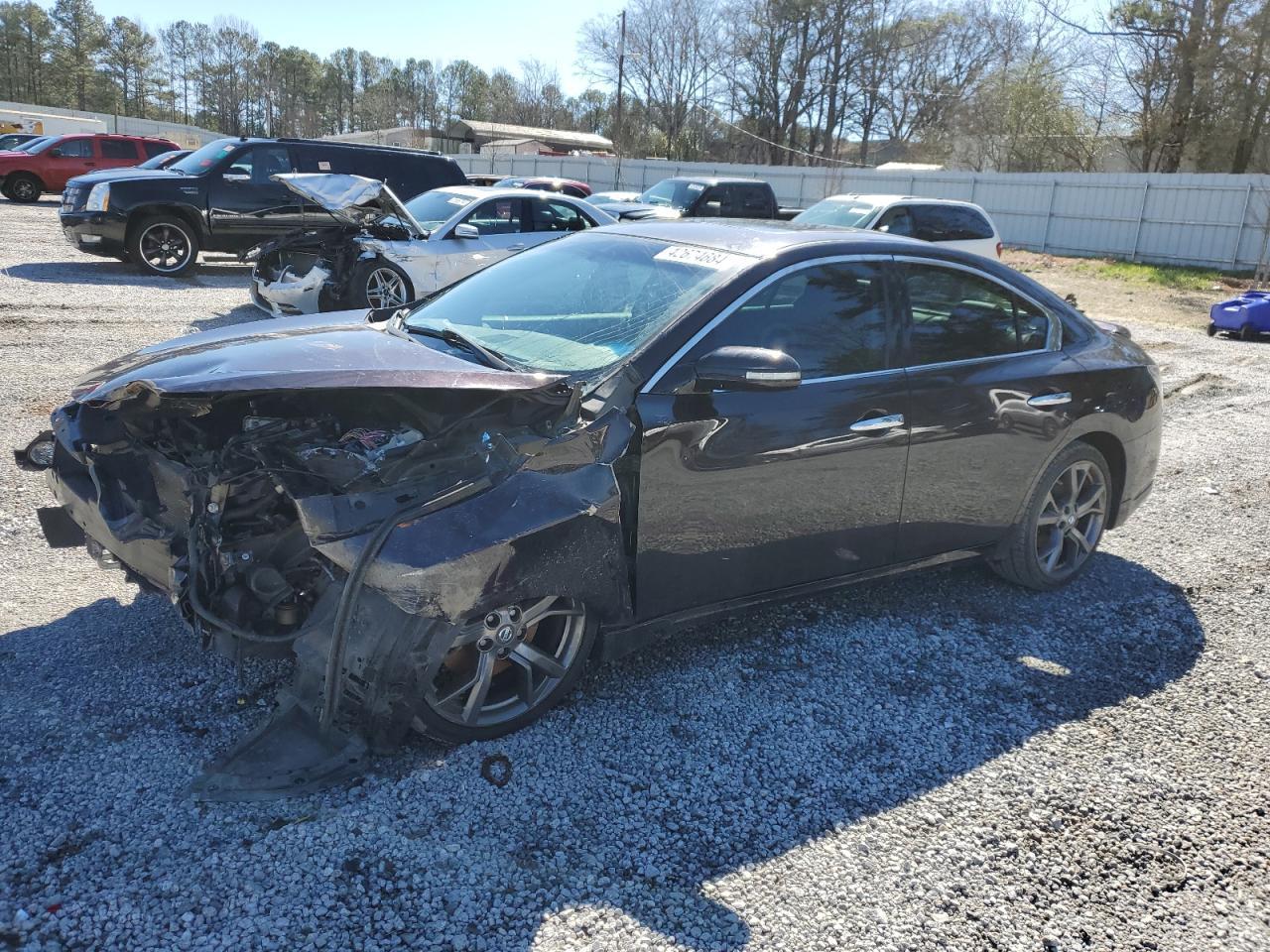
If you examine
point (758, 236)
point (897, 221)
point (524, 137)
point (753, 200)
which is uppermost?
point (524, 137)

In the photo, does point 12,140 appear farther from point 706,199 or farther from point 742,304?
point 742,304

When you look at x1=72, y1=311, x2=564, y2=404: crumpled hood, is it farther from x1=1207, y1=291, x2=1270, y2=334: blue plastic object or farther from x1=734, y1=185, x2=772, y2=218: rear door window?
x1=734, y1=185, x2=772, y2=218: rear door window

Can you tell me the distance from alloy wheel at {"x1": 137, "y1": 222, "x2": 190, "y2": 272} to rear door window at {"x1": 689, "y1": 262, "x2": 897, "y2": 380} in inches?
478

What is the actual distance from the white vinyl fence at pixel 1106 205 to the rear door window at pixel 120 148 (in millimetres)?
18631

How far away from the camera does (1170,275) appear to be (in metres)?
21.2

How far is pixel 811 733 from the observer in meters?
3.34

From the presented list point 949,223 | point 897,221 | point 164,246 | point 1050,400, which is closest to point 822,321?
point 1050,400

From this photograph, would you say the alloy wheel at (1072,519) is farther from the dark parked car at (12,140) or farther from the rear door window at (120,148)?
the dark parked car at (12,140)

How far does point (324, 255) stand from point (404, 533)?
7954 mm

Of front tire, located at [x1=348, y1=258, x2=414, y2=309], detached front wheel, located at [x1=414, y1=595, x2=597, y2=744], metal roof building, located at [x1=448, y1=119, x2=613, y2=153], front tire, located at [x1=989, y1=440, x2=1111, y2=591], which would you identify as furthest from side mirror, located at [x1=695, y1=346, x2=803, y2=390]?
metal roof building, located at [x1=448, y1=119, x2=613, y2=153]

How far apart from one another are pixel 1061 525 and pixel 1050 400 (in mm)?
692

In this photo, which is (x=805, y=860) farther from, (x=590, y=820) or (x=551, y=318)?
(x=551, y=318)

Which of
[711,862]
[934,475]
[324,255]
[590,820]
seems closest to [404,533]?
[590,820]

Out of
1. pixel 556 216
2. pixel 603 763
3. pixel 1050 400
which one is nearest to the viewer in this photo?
pixel 603 763
